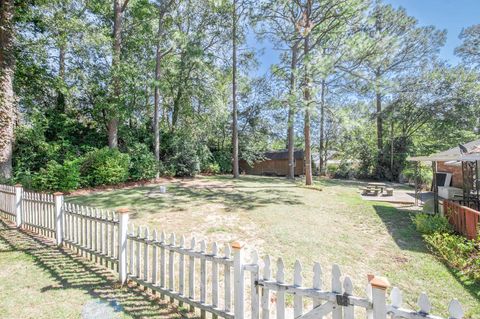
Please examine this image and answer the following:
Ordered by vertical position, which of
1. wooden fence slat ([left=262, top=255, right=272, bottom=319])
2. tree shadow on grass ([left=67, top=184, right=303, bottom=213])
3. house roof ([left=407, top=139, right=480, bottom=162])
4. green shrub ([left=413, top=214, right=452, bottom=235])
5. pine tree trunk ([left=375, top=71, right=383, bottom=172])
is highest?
pine tree trunk ([left=375, top=71, right=383, bottom=172])

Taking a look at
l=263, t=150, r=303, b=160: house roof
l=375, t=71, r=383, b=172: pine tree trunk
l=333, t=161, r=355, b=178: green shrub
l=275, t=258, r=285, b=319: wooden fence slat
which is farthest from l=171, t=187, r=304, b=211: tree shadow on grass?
l=375, t=71, r=383, b=172: pine tree trunk

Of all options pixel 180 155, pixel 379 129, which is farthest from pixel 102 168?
pixel 379 129

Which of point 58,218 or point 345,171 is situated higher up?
point 345,171

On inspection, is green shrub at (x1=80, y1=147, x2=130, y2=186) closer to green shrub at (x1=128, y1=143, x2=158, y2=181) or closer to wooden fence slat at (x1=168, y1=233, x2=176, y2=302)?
green shrub at (x1=128, y1=143, x2=158, y2=181)

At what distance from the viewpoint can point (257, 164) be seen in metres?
26.1

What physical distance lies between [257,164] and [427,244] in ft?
67.3

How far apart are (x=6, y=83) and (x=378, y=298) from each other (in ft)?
43.2

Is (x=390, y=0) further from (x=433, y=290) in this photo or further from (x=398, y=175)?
(x=433, y=290)

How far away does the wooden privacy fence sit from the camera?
17.7ft

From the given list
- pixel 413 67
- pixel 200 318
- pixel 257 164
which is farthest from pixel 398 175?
Answer: pixel 200 318

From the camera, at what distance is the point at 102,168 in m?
12.1

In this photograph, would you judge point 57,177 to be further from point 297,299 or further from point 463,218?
point 463,218

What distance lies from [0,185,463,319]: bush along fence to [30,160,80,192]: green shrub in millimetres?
4195

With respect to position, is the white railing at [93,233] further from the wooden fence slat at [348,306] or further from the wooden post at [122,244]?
the wooden fence slat at [348,306]
